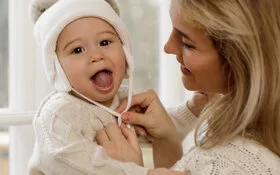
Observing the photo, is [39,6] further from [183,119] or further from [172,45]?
[183,119]

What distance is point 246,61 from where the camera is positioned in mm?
1396

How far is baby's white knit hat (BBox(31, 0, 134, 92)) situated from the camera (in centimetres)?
152

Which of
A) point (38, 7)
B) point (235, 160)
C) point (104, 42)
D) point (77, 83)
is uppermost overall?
point (38, 7)

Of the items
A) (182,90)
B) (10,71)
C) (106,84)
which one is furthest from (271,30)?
(10,71)

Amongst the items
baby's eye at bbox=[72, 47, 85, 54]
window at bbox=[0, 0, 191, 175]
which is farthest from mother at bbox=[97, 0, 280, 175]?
window at bbox=[0, 0, 191, 175]

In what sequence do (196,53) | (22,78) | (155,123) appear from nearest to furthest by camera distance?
(196,53) < (155,123) < (22,78)

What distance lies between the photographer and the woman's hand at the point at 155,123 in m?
1.66

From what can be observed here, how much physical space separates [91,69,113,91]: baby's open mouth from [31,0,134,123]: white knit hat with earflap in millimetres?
47

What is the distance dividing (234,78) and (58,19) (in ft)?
1.58

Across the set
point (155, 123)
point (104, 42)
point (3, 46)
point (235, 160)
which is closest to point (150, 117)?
point (155, 123)

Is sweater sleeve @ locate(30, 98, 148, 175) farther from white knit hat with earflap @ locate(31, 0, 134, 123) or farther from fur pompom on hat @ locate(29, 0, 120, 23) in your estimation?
fur pompom on hat @ locate(29, 0, 120, 23)

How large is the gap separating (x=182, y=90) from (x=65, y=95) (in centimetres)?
83

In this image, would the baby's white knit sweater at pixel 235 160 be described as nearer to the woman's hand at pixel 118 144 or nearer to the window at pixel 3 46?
the woman's hand at pixel 118 144

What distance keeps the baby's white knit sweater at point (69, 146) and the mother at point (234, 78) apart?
55 mm
